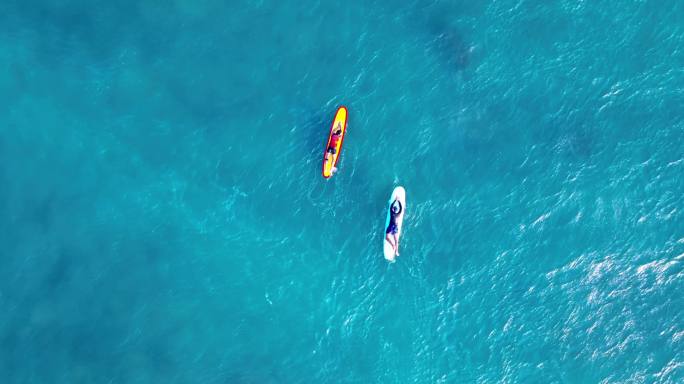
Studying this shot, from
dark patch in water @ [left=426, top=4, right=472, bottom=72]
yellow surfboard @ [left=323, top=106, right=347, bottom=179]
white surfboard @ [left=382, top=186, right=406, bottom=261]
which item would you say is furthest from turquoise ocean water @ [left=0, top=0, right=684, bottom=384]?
yellow surfboard @ [left=323, top=106, right=347, bottom=179]

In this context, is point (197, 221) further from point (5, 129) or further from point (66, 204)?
point (5, 129)

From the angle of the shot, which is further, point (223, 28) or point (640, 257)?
point (223, 28)

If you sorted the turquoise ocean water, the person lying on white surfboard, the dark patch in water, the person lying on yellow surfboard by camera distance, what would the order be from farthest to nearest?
the dark patch in water → the person lying on yellow surfboard → the person lying on white surfboard → the turquoise ocean water

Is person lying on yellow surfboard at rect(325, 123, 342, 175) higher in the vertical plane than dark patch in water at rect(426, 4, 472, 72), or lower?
lower

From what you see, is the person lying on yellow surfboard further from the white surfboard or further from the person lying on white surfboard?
the person lying on white surfboard

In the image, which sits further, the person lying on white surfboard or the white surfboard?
the white surfboard

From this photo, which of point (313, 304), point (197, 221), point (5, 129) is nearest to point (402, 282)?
point (313, 304)
